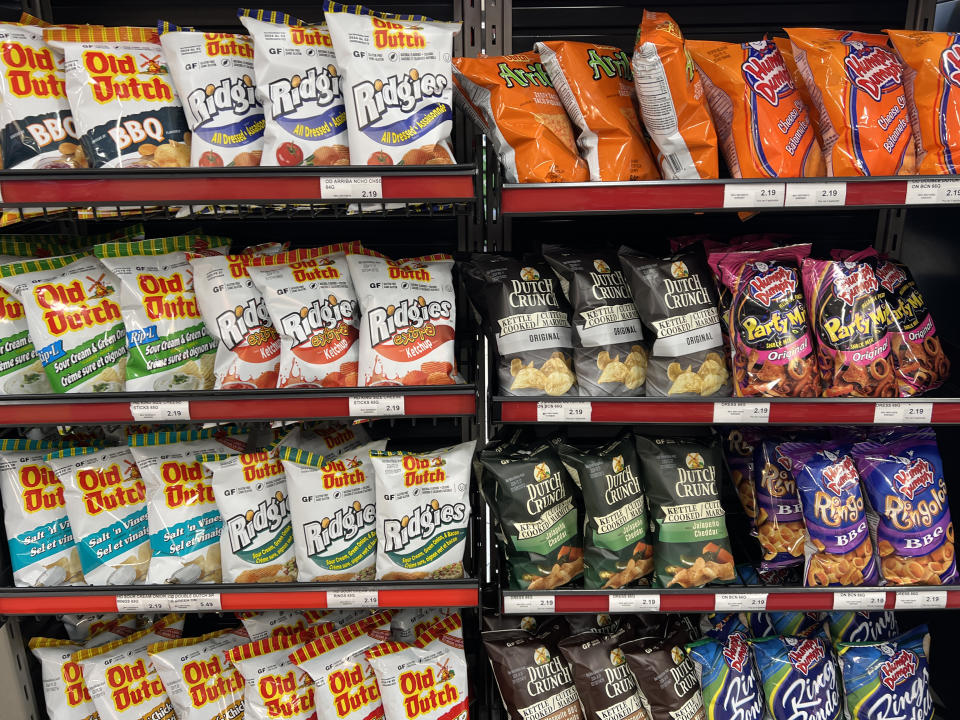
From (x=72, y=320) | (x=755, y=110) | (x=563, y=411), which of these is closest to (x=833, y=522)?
(x=563, y=411)

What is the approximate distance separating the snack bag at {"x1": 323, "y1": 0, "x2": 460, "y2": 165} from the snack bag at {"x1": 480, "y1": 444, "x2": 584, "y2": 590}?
68 centimetres

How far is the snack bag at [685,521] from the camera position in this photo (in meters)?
1.52

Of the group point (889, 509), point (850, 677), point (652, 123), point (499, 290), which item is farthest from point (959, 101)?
point (850, 677)

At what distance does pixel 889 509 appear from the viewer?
1.48 m

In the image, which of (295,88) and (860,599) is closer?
(295,88)

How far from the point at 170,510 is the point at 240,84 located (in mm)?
964

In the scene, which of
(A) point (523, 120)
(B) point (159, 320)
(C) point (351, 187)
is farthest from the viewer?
(B) point (159, 320)

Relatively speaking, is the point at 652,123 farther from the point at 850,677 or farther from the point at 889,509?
the point at 850,677

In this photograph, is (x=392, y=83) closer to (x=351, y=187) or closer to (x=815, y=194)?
(x=351, y=187)

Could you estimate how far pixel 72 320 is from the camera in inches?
57.2

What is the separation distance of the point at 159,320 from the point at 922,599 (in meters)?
1.83

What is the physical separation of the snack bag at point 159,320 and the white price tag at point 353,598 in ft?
1.83

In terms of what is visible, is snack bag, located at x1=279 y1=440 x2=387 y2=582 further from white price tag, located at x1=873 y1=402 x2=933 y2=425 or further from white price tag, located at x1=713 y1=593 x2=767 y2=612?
white price tag, located at x1=873 y1=402 x2=933 y2=425

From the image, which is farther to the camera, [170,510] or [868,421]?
[170,510]
